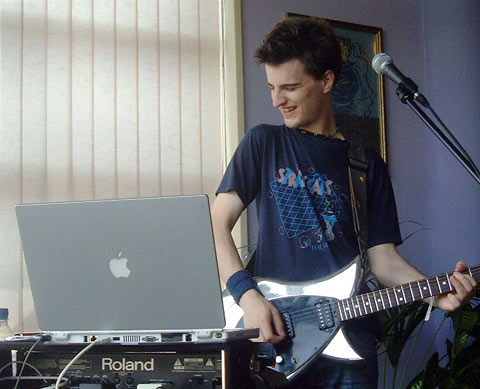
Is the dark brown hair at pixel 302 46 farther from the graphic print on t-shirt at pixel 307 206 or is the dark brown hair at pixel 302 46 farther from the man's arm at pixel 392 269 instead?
the man's arm at pixel 392 269

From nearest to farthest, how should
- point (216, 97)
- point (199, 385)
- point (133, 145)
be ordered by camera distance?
1. point (199, 385)
2. point (133, 145)
3. point (216, 97)

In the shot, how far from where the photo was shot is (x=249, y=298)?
182 cm

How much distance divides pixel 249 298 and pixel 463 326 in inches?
52.9

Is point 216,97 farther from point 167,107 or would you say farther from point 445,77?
point 445,77

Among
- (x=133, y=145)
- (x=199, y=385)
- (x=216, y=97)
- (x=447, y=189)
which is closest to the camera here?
(x=199, y=385)

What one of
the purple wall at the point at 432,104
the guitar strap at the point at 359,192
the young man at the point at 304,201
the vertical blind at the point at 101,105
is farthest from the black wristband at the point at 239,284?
the purple wall at the point at 432,104

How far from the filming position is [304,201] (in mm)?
1938

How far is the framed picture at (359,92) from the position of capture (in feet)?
11.6

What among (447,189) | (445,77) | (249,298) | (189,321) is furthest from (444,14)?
(189,321)

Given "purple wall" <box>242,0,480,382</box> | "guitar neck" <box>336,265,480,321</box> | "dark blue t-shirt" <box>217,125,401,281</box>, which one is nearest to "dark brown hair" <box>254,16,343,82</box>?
"dark blue t-shirt" <box>217,125,401,281</box>

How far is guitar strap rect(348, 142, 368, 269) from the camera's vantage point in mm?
1996

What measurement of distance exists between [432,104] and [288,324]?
2.19 meters

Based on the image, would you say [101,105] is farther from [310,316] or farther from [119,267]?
[119,267]

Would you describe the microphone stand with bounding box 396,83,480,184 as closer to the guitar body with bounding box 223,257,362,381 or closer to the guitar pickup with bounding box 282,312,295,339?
the guitar body with bounding box 223,257,362,381
